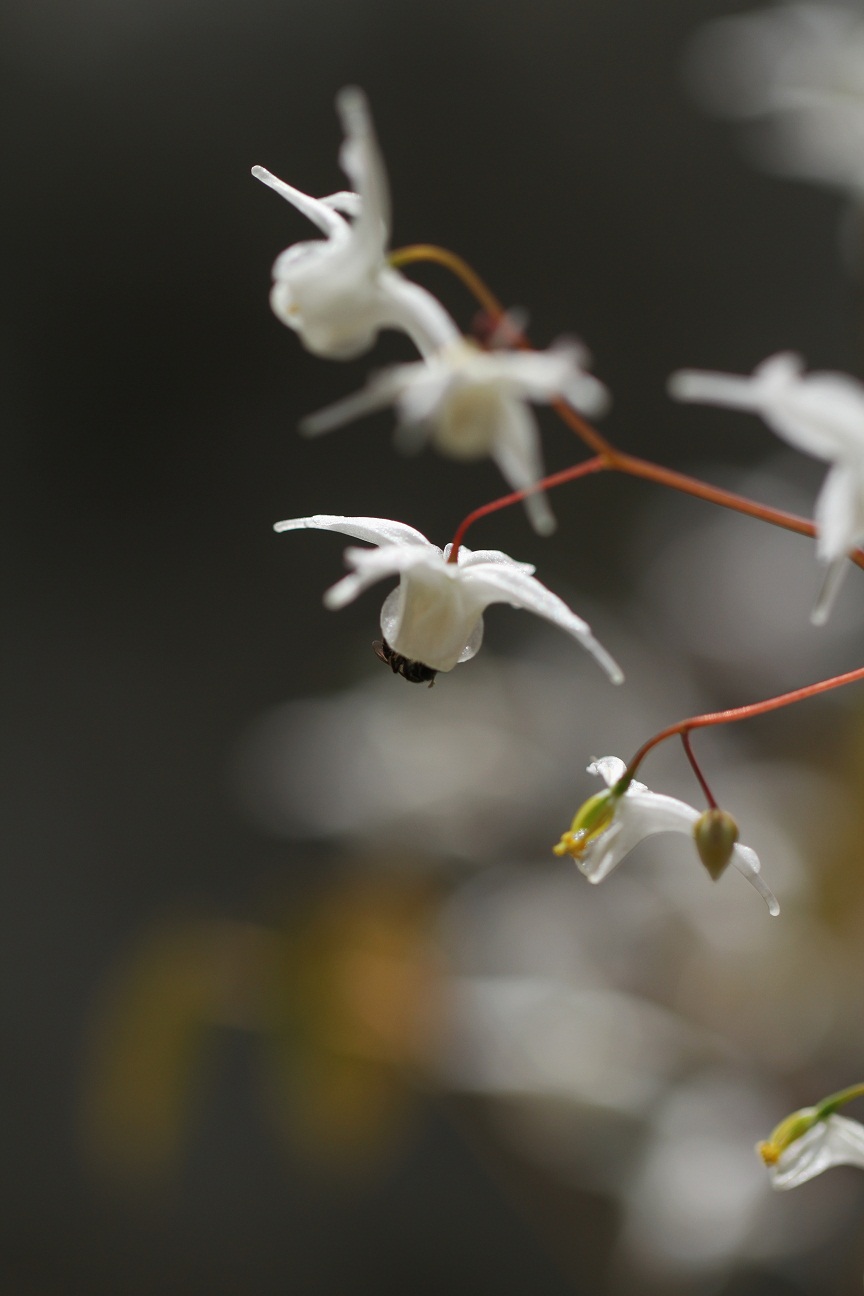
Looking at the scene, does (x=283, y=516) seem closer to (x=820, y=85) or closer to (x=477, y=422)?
(x=820, y=85)

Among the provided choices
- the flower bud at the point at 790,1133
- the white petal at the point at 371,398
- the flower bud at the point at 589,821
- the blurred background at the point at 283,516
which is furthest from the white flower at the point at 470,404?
the blurred background at the point at 283,516

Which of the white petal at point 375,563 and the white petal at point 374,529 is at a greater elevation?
the white petal at point 374,529

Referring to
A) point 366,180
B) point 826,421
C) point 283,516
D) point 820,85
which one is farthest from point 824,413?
point 283,516

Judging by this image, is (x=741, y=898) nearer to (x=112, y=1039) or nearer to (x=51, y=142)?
(x=112, y=1039)

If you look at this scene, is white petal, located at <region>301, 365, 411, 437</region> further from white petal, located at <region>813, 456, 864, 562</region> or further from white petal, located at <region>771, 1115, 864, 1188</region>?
white petal, located at <region>771, 1115, 864, 1188</region>

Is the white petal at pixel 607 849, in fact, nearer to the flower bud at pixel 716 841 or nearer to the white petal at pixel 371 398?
the flower bud at pixel 716 841

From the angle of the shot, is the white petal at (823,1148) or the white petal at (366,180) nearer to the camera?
the white petal at (366,180)
